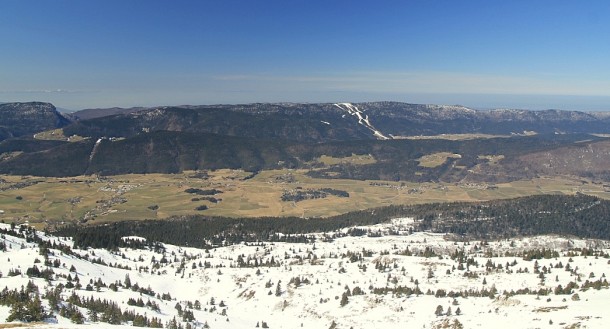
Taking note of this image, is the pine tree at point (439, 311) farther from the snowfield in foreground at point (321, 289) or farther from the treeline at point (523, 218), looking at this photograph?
the treeline at point (523, 218)

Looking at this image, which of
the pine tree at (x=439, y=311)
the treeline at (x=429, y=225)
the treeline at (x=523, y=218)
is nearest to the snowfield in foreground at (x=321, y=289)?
the pine tree at (x=439, y=311)

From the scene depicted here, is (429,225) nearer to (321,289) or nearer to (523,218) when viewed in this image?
(523,218)

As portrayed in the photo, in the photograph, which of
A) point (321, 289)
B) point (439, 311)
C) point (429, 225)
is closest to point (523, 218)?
point (429, 225)

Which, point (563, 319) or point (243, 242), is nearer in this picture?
point (563, 319)

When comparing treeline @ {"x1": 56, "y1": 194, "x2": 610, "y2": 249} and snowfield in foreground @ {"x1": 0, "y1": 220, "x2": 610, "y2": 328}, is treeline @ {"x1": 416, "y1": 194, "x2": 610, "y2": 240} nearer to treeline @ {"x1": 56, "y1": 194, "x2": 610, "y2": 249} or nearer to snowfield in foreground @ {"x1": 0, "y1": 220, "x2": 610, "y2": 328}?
treeline @ {"x1": 56, "y1": 194, "x2": 610, "y2": 249}

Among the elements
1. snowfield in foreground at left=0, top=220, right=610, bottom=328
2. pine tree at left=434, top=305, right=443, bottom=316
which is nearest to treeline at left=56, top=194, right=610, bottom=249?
snowfield in foreground at left=0, top=220, right=610, bottom=328

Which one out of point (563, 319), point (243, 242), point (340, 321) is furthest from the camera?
point (243, 242)

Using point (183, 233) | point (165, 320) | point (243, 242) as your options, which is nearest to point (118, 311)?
point (165, 320)

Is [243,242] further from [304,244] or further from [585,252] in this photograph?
[585,252]
